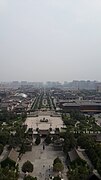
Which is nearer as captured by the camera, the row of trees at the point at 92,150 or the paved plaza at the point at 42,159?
the row of trees at the point at 92,150

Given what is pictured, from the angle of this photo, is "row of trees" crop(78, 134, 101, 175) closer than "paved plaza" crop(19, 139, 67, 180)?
Yes

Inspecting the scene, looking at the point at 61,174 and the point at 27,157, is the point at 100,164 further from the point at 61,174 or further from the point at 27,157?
the point at 27,157

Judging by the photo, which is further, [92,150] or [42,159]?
[42,159]

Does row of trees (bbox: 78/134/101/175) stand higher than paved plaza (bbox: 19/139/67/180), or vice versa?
row of trees (bbox: 78/134/101/175)

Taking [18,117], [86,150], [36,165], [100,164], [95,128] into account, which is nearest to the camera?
[100,164]

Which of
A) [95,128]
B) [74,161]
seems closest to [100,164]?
[74,161]

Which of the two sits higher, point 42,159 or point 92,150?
point 92,150

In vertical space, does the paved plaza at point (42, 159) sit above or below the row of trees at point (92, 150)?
below

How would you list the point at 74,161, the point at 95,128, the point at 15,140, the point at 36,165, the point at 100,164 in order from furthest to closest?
the point at 95,128 → the point at 15,140 → the point at 36,165 → the point at 74,161 → the point at 100,164
